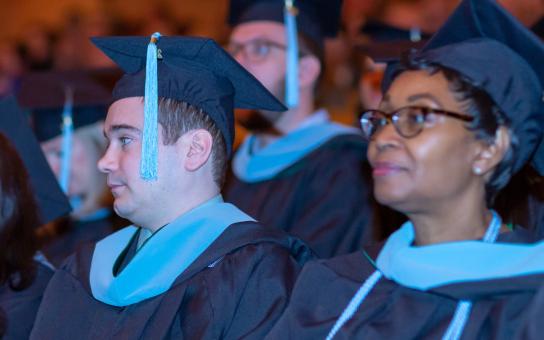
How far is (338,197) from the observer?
3.67m

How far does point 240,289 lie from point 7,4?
8.40 m

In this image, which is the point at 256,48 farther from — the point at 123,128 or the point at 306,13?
the point at 123,128

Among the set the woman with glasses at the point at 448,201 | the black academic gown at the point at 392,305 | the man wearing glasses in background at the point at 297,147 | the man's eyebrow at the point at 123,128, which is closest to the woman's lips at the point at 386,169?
the woman with glasses at the point at 448,201

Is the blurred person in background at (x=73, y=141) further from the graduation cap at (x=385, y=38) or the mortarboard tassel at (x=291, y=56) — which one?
the graduation cap at (x=385, y=38)

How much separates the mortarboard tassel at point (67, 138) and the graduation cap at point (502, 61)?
2.22 meters

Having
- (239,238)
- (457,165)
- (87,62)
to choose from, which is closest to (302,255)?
(239,238)

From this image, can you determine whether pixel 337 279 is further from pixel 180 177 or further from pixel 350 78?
pixel 350 78

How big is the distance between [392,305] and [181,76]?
3.08 ft

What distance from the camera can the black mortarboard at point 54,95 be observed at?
14.2ft

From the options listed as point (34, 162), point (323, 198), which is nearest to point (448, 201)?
point (323, 198)

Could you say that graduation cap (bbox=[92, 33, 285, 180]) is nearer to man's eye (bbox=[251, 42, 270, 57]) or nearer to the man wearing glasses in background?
the man wearing glasses in background

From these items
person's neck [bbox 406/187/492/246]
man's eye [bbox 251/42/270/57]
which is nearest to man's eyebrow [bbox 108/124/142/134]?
person's neck [bbox 406/187/492/246]

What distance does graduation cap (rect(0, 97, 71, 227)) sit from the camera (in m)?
3.49

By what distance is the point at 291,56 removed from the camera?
402cm
